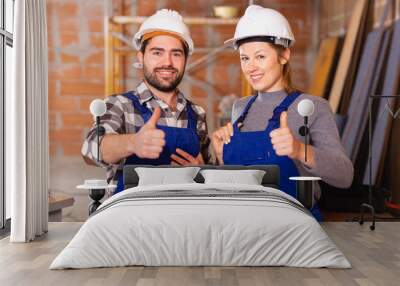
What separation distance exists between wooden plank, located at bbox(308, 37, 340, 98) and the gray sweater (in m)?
1.18

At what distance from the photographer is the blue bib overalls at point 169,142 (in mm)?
5875

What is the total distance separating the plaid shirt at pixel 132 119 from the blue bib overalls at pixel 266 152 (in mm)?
297

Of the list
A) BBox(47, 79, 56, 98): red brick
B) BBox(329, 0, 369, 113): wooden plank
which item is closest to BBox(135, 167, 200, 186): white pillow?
BBox(47, 79, 56, 98): red brick

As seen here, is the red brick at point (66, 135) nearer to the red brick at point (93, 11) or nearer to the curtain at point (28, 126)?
the red brick at point (93, 11)

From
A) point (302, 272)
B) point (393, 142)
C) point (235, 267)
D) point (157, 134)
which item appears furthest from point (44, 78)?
point (393, 142)

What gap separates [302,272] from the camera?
12.9 feet

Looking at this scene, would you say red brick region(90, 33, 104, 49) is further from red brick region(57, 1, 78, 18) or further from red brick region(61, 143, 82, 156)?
red brick region(61, 143, 82, 156)

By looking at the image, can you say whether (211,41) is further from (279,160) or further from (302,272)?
(302,272)

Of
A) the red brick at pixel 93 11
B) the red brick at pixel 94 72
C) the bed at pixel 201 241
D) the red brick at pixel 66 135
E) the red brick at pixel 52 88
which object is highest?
the red brick at pixel 93 11

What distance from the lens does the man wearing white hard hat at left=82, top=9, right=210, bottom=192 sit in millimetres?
5898

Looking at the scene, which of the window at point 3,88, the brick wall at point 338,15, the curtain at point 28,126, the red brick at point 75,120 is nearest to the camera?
the curtain at point 28,126

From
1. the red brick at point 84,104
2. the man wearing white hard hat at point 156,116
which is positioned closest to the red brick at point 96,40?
the red brick at point 84,104

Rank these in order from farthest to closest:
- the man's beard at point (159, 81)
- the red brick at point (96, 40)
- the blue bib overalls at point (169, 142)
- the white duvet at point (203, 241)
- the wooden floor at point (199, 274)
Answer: the red brick at point (96, 40) → the man's beard at point (159, 81) → the blue bib overalls at point (169, 142) → the white duvet at point (203, 241) → the wooden floor at point (199, 274)

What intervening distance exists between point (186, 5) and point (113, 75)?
3.49 feet
